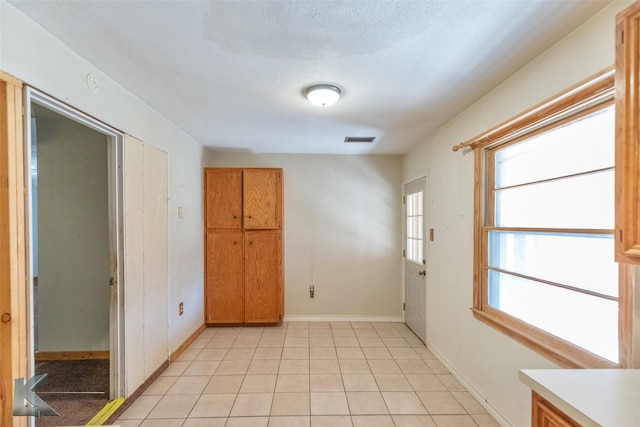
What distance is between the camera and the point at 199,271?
3.40m

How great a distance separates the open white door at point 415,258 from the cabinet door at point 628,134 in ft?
7.15

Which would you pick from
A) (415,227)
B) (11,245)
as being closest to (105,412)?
(11,245)

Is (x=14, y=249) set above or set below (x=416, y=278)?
above

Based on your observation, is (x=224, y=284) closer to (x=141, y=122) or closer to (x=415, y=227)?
(x=141, y=122)

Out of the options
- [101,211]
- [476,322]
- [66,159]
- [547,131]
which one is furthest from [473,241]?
[66,159]

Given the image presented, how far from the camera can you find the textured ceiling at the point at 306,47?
1.23 metres

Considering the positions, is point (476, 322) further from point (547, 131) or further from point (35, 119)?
point (35, 119)

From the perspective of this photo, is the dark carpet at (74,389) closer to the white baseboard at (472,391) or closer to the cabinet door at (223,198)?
the cabinet door at (223,198)

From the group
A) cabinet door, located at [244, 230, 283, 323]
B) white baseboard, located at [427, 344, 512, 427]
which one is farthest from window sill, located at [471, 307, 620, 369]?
cabinet door, located at [244, 230, 283, 323]

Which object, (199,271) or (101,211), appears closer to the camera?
(101,211)

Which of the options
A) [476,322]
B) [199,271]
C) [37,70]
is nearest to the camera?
[37,70]

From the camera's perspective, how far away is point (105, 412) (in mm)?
1861

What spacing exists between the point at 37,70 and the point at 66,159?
1622 millimetres

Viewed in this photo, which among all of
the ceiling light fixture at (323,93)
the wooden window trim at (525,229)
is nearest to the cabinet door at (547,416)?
the wooden window trim at (525,229)
